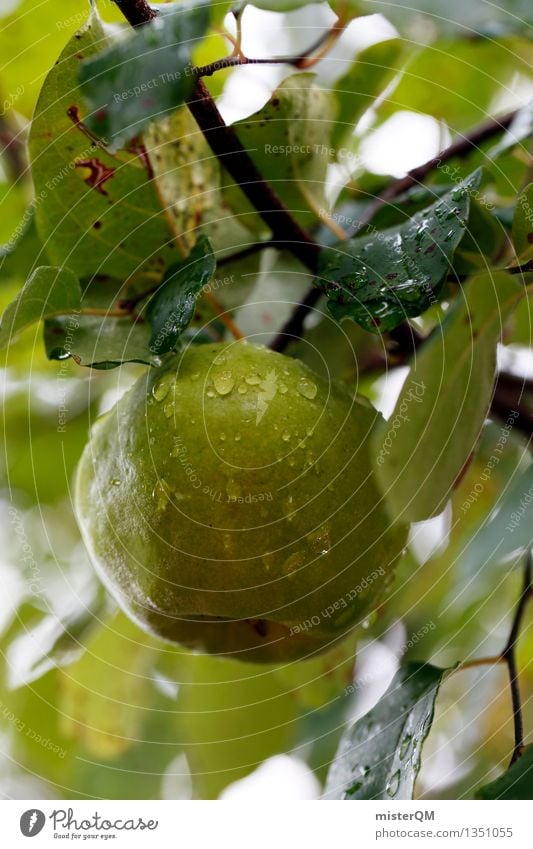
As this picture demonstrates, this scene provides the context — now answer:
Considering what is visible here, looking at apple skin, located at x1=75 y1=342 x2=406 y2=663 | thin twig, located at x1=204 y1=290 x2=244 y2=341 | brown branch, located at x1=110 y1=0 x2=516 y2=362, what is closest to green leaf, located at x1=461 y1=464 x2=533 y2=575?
apple skin, located at x1=75 y1=342 x2=406 y2=663

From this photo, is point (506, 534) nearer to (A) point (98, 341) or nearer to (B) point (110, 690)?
(A) point (98, 341)

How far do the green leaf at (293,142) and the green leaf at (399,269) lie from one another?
0.48ft

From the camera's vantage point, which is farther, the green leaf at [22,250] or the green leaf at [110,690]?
the green leaf at [110,690]

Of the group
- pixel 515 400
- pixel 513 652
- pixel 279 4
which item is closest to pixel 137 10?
pixel 279 4

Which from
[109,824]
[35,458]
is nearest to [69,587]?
[35,458]

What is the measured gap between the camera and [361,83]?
0.87 m

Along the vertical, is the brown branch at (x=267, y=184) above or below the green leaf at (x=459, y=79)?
below

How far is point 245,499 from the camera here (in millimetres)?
542

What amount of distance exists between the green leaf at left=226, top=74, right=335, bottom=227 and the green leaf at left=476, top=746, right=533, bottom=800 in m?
0.50

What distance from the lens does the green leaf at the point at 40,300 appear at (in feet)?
1.99

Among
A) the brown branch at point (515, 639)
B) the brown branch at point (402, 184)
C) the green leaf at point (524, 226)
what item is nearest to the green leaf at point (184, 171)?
the brown branch at point (402, 184)

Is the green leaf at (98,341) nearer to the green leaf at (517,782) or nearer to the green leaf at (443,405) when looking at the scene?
the green leaf at (443,405)

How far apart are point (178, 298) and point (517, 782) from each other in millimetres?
434

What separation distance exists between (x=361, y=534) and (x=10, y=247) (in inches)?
17.0
